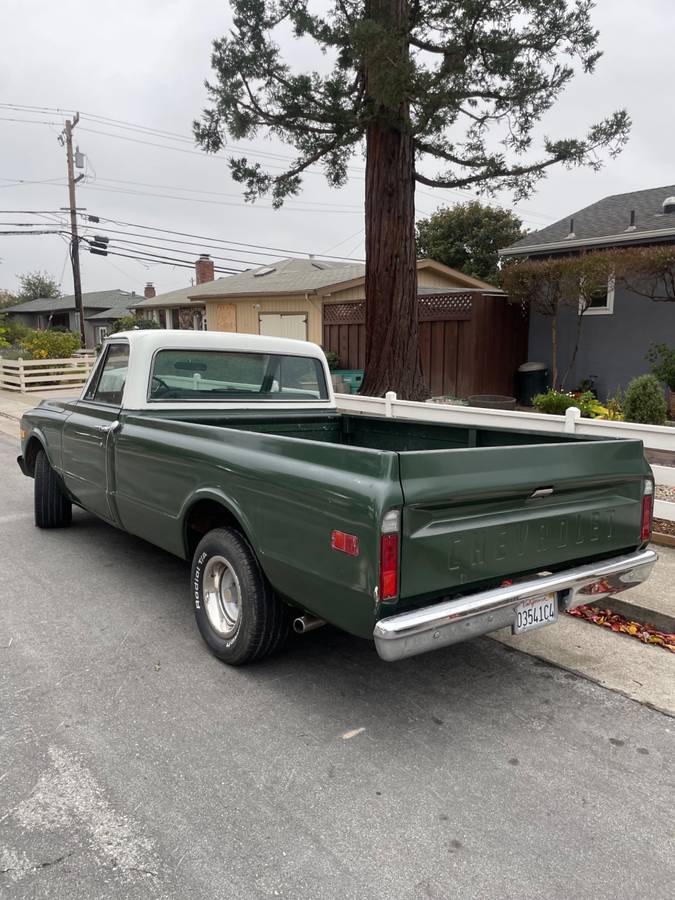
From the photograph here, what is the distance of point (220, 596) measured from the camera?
3.83 meters

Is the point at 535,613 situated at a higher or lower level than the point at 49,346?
lower

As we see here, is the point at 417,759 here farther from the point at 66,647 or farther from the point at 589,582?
the point at 66,647

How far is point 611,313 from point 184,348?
10.6 m

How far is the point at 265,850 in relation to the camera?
2354 mm

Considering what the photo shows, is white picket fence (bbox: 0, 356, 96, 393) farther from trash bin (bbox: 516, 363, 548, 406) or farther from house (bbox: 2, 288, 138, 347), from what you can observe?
house (bbox: 2, 288, 138, 347)

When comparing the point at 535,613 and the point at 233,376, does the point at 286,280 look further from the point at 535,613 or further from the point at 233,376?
the point at 535,613

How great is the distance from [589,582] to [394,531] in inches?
48.8

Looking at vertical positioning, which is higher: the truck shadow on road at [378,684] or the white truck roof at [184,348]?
the white truck roof at [184,348]

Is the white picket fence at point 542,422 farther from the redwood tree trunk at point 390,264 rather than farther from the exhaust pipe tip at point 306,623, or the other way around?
the redwood tree trunk at point 390,264

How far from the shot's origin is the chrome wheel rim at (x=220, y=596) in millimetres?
3738

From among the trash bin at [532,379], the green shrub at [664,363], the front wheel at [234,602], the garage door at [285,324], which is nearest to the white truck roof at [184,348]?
the front wheel at [234,602]

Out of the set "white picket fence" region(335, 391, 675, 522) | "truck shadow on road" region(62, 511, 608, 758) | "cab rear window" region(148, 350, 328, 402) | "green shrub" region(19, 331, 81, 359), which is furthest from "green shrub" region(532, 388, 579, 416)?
"green shrub" region(19, 331, 81, 359)

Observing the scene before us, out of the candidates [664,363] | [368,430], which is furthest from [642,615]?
[664,363]

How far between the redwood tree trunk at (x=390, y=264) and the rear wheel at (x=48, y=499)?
20.3 ft
